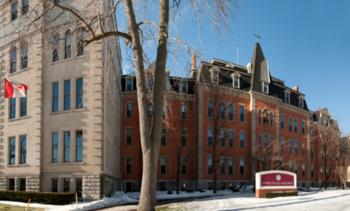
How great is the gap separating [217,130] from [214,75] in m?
6.74

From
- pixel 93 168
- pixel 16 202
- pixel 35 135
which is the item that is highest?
pixel 35 135

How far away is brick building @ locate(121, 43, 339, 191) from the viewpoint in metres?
53.1

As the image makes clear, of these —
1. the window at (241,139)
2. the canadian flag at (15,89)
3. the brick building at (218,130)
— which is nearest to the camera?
the canadian flag at (15,89)

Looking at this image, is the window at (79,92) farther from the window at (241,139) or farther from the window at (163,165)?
the window at (241,139)

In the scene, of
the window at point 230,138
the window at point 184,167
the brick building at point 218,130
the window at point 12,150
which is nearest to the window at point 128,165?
the brick building at point 218,130

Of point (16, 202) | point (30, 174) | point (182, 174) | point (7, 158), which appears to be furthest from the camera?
point (182, 174)

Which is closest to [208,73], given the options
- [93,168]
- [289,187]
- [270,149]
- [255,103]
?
[255,103]

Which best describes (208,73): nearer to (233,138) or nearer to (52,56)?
(233,138)

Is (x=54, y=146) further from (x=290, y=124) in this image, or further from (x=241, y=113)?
(x=290, y=124)

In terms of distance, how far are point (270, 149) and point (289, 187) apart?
919 inches

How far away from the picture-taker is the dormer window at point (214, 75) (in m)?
55.1

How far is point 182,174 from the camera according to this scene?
175 feet

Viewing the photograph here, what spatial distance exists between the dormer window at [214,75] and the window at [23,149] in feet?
83.8

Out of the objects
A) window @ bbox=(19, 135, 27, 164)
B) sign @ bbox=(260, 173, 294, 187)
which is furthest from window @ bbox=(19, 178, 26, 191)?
sign @ bbox=(260, 173, 294, 187)
